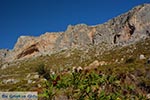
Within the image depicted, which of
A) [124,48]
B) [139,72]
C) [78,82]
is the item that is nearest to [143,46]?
[124,48]

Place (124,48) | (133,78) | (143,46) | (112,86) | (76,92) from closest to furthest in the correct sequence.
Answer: (76,92) < (112,86) < (133,78) < (143,46) < (124,48)

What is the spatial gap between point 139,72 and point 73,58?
110 m

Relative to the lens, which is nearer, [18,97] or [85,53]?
[18,97]

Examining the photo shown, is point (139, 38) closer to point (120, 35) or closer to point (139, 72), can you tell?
point (120, 35)

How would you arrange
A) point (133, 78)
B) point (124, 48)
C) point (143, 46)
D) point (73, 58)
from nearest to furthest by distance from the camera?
point (133, 78), point (143, 46), point (124, 48), point (73, 58)

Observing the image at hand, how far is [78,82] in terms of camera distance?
46.4 meters

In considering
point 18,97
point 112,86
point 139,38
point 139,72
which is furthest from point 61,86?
point 139,38

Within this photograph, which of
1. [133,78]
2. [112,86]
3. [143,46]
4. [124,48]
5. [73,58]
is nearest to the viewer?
[112,86]

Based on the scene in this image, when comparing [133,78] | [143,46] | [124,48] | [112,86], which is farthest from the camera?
[124,48]

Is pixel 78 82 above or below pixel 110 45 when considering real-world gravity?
below

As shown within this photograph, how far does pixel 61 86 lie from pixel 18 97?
659 cm

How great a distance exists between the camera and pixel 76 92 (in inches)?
1770

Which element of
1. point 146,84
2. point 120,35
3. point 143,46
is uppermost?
point 120,35

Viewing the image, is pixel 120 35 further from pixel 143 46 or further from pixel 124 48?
pixel 143 46
